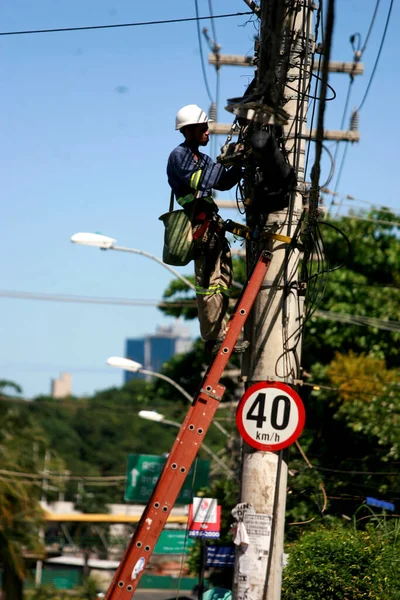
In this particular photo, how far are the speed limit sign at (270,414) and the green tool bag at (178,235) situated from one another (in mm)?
1211

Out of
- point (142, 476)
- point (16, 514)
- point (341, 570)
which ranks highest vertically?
point (142, 476)

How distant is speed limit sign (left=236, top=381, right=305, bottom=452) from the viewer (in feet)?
28.2

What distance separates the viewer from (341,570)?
11.2 metres

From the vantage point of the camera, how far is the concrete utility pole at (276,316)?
834 centimetres

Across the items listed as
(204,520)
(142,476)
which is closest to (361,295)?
(142,476)

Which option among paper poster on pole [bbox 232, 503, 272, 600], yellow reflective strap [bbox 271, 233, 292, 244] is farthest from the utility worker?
paper poster on pole [bbox 232, 503, 272, 600]

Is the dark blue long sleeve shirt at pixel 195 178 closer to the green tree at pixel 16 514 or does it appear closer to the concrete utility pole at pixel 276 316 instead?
the concrete utility pole at pixel 276 316

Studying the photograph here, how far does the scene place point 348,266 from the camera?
35.1m

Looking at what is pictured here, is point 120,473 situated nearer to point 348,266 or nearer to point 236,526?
point 348,266

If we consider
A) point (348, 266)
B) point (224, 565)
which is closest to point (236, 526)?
point (224, 565)

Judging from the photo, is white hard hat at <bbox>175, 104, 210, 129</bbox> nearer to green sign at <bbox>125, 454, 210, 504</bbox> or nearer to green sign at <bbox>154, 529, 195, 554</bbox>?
green sign at <bbox>154, 529, 195, 554</bbox>

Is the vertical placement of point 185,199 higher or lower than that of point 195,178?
lower

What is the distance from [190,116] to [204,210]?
0.77 meters

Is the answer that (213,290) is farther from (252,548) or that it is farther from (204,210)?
(252,548)
